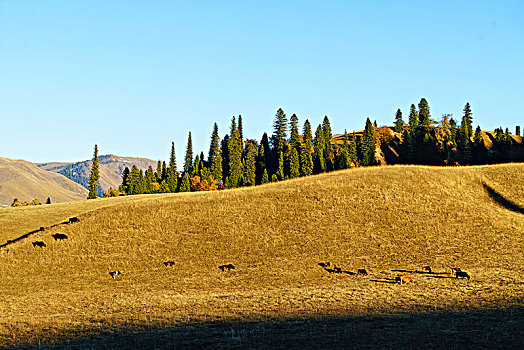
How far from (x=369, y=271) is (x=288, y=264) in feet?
24.0

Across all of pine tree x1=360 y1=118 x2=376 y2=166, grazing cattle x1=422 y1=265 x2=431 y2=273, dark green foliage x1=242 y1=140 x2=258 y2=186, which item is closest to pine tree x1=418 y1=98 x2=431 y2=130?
pine tree x1=360 y1=118 x2=376 y2=166

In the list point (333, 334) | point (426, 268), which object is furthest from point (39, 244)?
point (426, 268)

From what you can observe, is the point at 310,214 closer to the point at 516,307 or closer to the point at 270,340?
the point at 516,307

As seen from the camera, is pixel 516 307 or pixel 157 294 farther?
pixel 157 294

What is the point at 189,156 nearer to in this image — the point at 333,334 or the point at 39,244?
the point at 39,244

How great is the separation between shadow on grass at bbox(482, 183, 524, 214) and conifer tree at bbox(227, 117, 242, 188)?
9100 cm

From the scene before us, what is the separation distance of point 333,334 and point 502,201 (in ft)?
165

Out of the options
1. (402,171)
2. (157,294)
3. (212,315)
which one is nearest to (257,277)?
(157,294)

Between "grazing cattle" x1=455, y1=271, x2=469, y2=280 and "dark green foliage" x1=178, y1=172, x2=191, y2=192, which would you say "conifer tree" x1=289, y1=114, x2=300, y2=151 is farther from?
"grazing cattle" x1=455, y1=271, x2=469, y2=280

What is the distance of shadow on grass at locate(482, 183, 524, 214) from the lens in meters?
55.8

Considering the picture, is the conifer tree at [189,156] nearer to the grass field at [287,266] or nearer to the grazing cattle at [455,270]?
the grass field at [287,266]


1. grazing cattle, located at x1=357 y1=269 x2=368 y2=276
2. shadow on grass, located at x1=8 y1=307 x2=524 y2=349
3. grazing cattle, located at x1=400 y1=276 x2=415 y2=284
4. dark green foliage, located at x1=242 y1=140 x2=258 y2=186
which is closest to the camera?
shadow on grass, located at x1=8 y1=307 x2=524 y2=349

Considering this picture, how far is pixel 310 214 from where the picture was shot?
52.3 m

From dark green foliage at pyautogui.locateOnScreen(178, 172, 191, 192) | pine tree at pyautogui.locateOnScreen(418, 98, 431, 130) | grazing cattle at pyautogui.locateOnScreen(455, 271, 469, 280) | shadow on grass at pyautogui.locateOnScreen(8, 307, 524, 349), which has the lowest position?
shadow on grass at pyautogui.locateOnScreen(8, 307, 524, 349)
